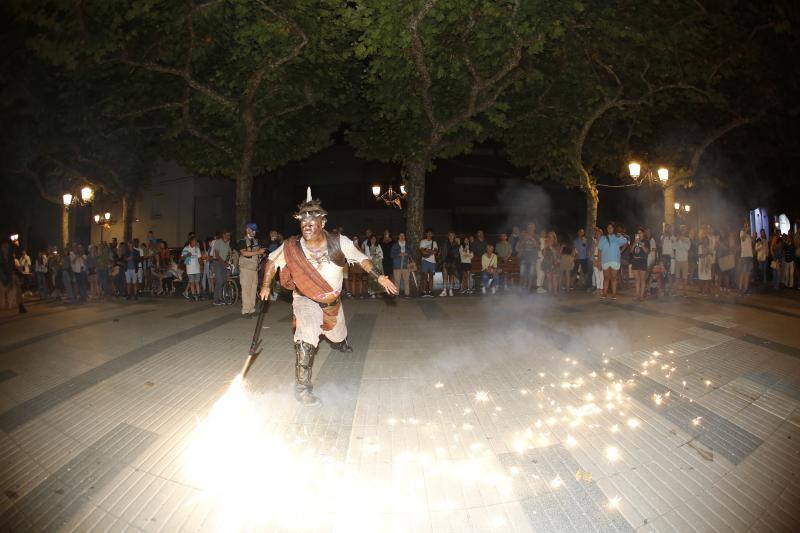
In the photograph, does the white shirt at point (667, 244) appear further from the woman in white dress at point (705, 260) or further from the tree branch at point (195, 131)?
the tree branch at point (195, 131)

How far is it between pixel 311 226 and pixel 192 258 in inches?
413

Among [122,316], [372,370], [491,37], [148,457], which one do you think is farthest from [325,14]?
[148,457]

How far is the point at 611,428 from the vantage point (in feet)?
14.4

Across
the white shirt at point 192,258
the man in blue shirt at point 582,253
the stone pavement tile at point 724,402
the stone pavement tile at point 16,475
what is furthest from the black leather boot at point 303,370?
the man in blue shirt at point 582,253

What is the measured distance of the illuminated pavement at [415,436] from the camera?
10.5 ft

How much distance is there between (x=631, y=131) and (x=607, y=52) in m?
4.28

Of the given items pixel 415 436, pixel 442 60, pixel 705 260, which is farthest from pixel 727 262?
pixel 415 436

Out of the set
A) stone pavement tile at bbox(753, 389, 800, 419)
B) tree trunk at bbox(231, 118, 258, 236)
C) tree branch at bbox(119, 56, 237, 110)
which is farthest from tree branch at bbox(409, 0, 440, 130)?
stone pavement tile at bbox(753, 389, 800, 419)

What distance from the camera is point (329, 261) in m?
5.51

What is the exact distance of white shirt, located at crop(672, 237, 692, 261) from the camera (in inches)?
547

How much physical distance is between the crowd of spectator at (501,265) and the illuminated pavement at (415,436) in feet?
18.5

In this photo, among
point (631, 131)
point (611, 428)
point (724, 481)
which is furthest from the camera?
point (631, 131)

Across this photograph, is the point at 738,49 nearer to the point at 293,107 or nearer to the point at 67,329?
the point at 293,107

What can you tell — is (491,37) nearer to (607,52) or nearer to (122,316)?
(607,52)
